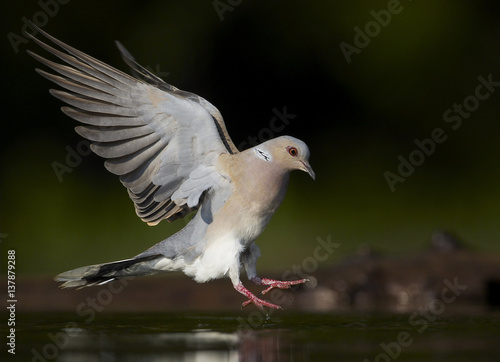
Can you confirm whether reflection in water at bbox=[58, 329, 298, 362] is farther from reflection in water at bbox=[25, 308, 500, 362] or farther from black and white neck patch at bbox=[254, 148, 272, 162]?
black and white neck patch at bbox=[254, 148, 272, 162]

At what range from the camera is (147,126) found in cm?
453

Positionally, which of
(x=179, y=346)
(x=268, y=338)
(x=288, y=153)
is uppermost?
(x=288, y=153)

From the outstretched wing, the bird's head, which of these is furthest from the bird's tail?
the bird's head

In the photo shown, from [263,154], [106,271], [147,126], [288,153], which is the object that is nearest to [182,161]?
[147,126]

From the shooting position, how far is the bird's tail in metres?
4.48

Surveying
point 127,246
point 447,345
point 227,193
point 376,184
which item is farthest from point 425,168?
point 447,345

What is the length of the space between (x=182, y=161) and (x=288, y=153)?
1.68 feet

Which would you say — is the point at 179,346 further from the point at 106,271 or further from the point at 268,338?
the point at 106,271

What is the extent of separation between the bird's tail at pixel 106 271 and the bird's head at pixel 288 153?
0.73m

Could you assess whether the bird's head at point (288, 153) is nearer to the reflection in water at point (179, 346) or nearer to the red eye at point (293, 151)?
the red eye at point (293, 151)

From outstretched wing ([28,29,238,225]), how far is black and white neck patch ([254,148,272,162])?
130mm

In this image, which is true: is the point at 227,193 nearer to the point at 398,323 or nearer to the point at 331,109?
the point at 398,323

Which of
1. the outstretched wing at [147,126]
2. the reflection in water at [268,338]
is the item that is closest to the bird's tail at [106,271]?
the reflection in water at [268,338]

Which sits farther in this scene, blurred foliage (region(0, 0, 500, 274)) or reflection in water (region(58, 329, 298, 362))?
blurred foliage (region(0, 0, 500, 274))
